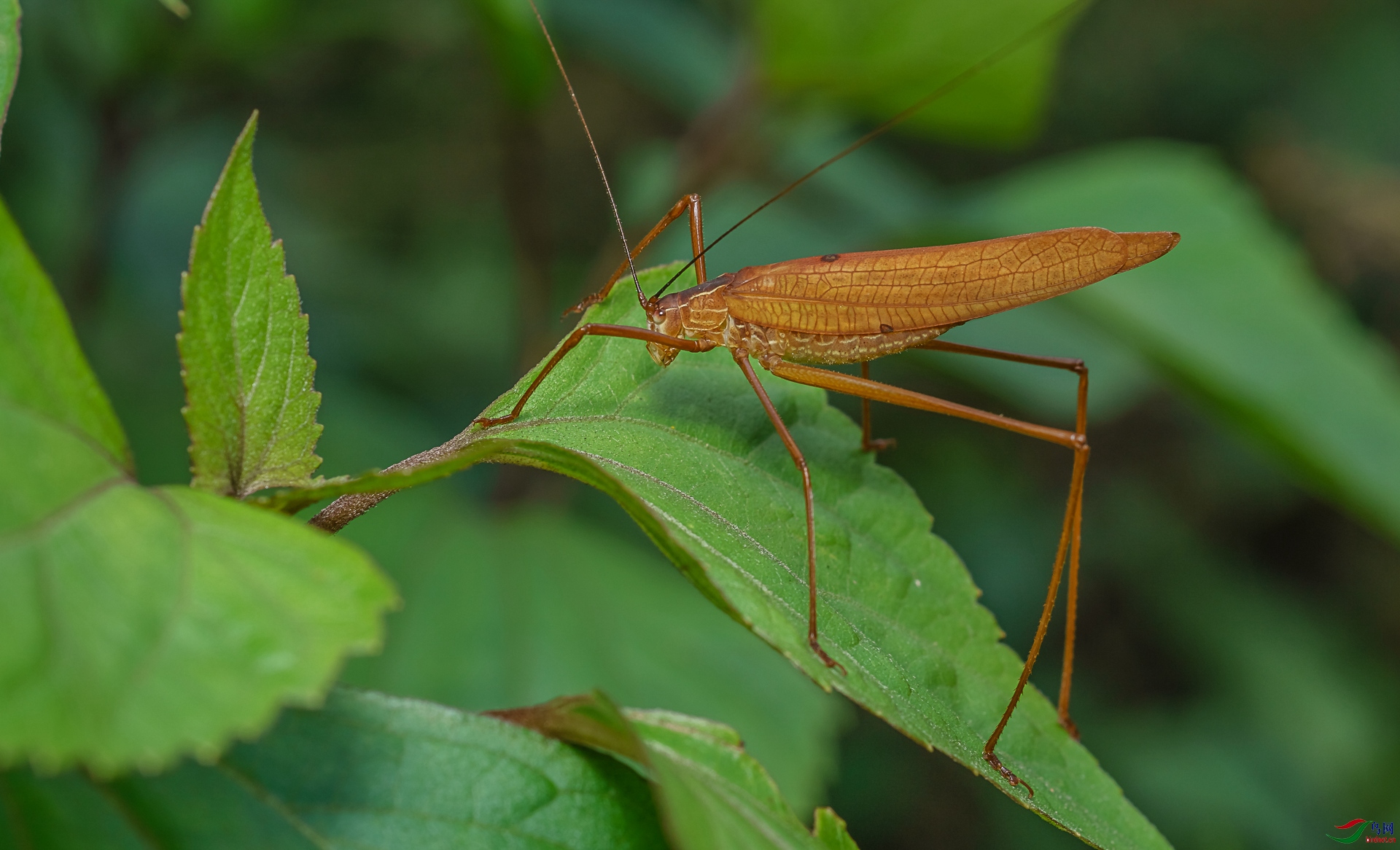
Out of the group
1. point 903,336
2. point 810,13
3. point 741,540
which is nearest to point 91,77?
point 810,13

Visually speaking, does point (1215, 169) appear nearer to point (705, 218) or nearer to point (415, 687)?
point (705, 218)

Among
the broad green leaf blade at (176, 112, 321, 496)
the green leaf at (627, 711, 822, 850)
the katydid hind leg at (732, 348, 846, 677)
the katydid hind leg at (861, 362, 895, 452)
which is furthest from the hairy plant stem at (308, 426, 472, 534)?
the katydid hind leg at (861, 362, 895, 452)

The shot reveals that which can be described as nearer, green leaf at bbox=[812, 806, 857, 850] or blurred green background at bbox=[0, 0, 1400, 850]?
green leaf at bbox=[812, 806, 857, 850]

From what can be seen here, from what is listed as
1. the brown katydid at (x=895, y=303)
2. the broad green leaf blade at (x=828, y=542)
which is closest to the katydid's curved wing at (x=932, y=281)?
the brown katydid at (x=895, y=303)

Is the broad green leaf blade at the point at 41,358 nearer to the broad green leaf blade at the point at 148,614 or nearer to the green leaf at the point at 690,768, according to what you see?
the broad green leaf blade at the point at 148,614

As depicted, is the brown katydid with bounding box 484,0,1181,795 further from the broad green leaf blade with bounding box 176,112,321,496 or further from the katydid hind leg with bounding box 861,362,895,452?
the broad green leaf blade with bounding box 176,112,321,496

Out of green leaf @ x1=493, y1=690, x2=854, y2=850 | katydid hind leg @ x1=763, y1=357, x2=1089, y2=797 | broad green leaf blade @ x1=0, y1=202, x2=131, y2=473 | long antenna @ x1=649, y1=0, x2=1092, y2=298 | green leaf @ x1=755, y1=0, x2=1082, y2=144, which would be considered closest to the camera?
broad green leaf blade @ x1=0, y1=202, x2=131, y2=473
